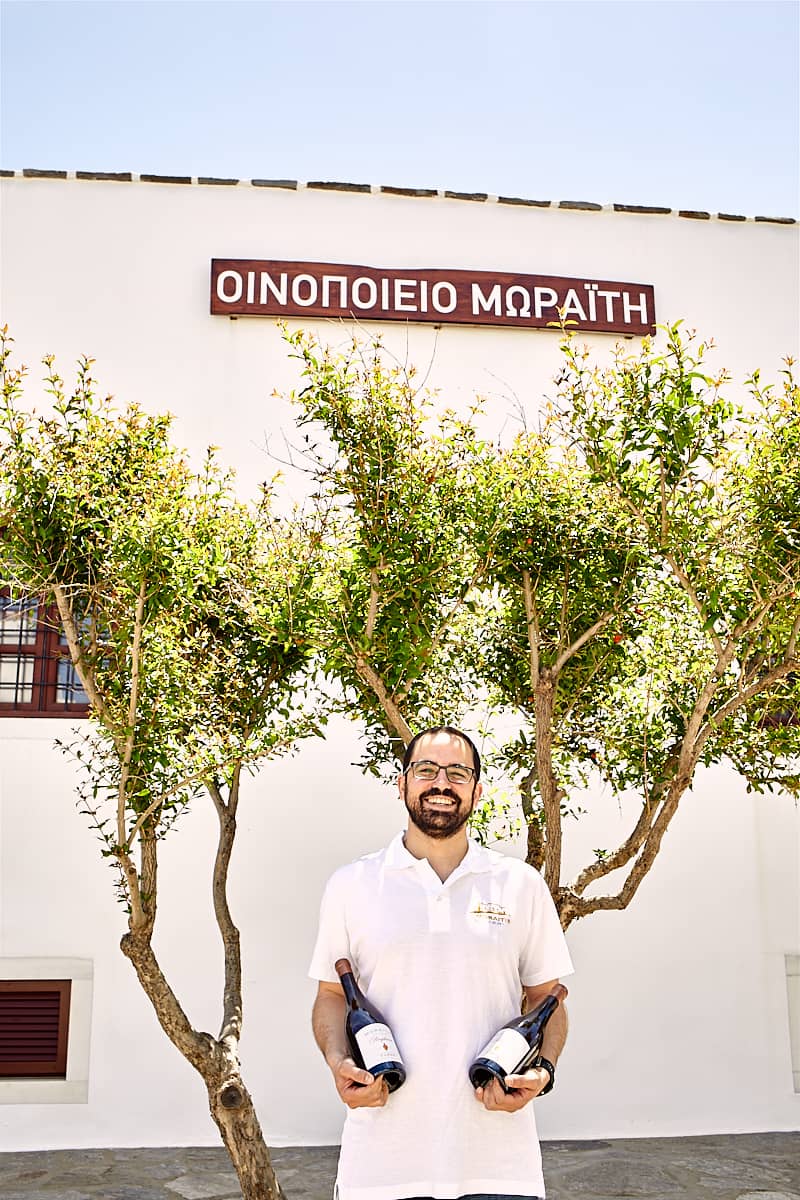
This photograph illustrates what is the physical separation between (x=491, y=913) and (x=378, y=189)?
6077 mm

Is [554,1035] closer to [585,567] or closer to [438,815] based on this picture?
[438,815]

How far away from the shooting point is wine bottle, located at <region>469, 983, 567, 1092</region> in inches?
103

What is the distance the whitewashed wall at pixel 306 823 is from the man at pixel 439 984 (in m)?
4.32

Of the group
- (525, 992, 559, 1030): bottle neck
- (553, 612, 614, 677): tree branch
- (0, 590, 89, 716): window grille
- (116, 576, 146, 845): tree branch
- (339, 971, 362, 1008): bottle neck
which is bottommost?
(525, 992, 559, 1030): bottle neck

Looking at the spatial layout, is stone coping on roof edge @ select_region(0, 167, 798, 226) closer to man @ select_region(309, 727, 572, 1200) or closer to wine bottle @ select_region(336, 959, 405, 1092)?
man @ select_region(309, 727, 572, 1200)

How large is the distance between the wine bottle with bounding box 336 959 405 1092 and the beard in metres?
0.39

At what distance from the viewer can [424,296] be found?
7.75 m

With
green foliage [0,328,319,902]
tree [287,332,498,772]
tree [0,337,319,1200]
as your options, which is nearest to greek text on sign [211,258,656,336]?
green foliage [0,328,319,902]

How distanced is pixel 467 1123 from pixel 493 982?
0.31 meters

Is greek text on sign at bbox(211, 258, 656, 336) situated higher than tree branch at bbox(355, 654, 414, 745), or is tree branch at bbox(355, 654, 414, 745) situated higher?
greek text on sign at bbox(211, 258, 656, 336)

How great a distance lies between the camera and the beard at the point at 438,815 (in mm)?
2914

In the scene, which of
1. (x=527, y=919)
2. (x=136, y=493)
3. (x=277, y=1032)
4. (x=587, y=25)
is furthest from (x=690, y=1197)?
(x=587, y=25)

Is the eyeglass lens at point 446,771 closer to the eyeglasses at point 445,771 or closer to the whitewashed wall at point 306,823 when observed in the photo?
the eyeglasses at point 445,771

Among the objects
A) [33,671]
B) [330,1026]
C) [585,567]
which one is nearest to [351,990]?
[330,1026]
